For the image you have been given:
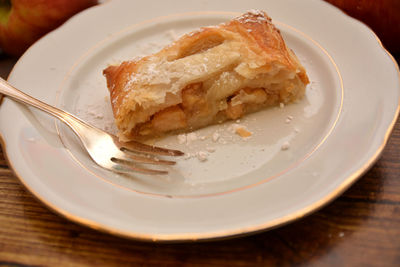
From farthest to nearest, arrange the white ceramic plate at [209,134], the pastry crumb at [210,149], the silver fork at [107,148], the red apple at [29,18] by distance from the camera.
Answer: the red apple at [29,18]
the pastry crumb at [210,149]
the silver fork at [107,148]
the white ceramic plate at [209,134]

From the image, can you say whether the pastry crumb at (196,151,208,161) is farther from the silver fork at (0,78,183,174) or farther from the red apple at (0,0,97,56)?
the red apple at (0,0,97,56)

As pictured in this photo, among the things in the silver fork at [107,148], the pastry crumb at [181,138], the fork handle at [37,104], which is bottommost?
the pastry crumb at [181,138]

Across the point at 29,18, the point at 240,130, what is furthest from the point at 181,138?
the point at 29,18

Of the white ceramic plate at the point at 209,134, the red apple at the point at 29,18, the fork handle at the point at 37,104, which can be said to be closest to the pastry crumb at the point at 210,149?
the white ceramic plate at the point at 209,134

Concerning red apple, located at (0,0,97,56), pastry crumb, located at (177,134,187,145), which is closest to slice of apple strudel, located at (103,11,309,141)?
pastry crumb, located at (177,134,187,145)

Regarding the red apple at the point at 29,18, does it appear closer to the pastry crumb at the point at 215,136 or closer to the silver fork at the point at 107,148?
the silver fork at the point at 107,148

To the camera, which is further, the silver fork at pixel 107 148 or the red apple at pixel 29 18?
the red apple at pixel 29 18

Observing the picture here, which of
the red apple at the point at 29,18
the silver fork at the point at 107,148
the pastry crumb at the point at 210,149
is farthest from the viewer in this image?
A: the red apple at the point at 29,18
